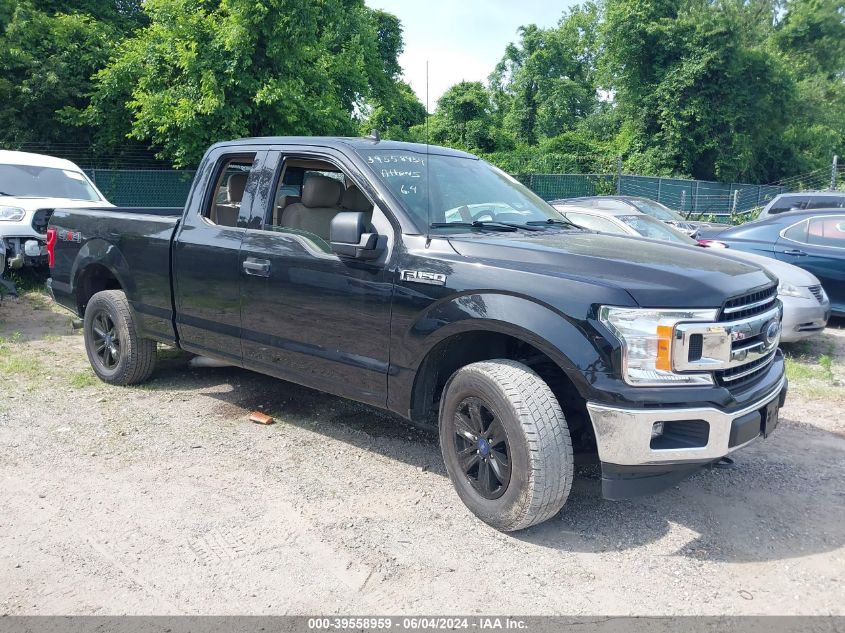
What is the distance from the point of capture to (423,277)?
12.6 feet

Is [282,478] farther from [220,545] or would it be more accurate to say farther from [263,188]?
[263,188]

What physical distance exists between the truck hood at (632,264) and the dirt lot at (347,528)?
1.25 meters

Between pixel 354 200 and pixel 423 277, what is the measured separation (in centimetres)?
116

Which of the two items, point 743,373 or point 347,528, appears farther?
point 347,528

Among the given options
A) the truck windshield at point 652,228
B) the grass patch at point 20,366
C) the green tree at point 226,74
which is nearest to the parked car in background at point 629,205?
the truck windshield at point 652,228

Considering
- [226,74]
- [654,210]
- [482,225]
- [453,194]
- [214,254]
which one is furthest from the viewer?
[226,74]

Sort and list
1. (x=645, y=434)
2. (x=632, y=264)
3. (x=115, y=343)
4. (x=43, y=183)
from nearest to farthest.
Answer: (x=645, y=434) < (x=632, y=264) < (x=115, y=343) < (x=43, y=183)

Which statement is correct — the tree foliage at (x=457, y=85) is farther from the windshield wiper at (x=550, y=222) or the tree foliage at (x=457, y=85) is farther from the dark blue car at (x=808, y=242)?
the dark blue car at (x=808, y=242)

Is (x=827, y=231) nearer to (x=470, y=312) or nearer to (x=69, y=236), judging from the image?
(x=470, y=312)

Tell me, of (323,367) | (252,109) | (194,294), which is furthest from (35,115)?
(323,367)

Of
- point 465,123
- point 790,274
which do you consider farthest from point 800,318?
point 465,123

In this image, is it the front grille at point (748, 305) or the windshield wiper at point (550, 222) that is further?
the windshield wiper at point (550, 222)

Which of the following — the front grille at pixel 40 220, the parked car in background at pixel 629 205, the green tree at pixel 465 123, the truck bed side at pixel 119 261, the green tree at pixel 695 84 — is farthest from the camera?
the green tree at pixel 695 84

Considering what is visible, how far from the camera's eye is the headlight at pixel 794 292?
7.41 meters
